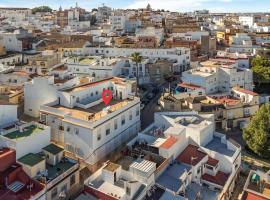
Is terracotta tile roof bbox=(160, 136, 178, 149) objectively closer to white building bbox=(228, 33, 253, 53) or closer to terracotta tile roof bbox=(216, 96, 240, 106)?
terracotta tile roof bbox=(216, 96, 240, 106)

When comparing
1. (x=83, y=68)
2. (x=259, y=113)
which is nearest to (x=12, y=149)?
(x=259, y=113)

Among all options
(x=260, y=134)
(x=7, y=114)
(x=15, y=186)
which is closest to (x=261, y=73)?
(x=260, y=134)

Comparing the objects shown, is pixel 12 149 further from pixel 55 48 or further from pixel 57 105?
pixel 55 48

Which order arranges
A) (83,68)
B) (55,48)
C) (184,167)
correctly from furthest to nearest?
(55,48)
(83,68)
(184,167)

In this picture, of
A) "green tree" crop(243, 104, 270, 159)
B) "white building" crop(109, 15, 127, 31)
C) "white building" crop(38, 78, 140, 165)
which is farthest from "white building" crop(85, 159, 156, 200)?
"white building" crop(109, 15, 127, 31)

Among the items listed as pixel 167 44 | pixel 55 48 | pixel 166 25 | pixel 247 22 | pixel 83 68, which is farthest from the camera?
pixel 247 22

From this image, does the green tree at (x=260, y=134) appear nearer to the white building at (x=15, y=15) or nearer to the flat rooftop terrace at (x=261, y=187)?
the flat rooftop terrace at (x=261, y=187)
